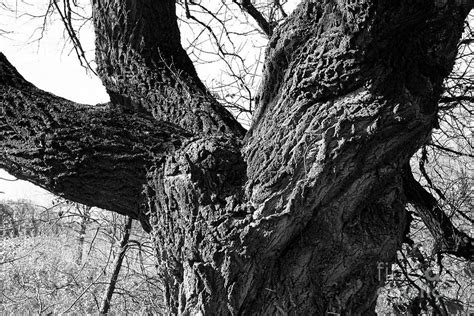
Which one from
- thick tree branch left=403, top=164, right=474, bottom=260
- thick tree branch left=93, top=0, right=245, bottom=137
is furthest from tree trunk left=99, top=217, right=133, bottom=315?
thick tree branch left=403, top=164, right=474, bottom=260

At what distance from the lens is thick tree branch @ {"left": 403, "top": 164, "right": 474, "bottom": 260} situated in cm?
284

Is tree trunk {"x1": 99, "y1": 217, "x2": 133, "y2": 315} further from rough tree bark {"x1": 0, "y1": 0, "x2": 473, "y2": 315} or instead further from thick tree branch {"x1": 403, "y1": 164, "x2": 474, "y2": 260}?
thick tree branch {"x1": 403, "y1": 164, "x2": 474, "y2": 260}

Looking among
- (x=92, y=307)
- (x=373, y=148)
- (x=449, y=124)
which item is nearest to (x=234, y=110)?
(x=449, y=124)

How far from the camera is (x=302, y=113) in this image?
81.5 inches

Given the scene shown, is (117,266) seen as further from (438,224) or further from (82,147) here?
(438,224)

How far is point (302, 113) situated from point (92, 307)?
4.45 metres

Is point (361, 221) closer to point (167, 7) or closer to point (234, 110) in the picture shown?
point (167, 7)

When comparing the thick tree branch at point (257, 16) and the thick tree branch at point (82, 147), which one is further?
the thick tree branch at point (257, 16)

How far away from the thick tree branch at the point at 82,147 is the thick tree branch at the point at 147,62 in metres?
0.53

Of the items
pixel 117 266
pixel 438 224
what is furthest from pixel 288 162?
pixel 117 266

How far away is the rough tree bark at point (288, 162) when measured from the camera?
6.46 feet

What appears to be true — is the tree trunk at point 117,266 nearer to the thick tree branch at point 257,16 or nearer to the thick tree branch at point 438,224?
the thick tree branch at point 257,16

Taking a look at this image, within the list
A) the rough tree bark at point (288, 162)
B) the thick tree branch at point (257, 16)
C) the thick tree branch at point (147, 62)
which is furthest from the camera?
the thick tree branch at point (257, 16)

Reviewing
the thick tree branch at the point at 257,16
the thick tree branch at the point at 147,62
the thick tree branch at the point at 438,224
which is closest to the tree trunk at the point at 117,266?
the thick tree branch at the point at 147,62
